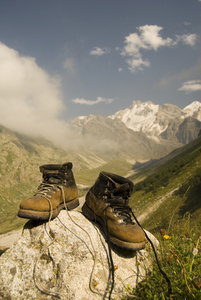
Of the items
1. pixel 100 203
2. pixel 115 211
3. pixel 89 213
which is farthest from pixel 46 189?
pixel 115 211

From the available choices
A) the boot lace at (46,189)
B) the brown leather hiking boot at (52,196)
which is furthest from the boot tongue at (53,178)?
the boot lace at (46,189)

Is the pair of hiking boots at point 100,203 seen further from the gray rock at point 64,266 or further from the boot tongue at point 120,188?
the gray rock at point 64,266

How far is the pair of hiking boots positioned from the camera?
433cm

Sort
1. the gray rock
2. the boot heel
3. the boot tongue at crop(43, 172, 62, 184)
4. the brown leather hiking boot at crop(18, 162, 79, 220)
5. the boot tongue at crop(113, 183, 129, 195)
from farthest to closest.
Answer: the boot tongue at crop(43, 172, 62, 184) → the boot heel → the boot tongue at crop(113, 183, 129, 195) → the brown leather hiking boot at crop(18, 162, 79, 220) → the gray rock

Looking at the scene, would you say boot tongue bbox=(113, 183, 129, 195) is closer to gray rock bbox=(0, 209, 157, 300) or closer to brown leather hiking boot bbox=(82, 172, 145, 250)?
brown leather hiking boot bbox=(82, 172, 145, 250)

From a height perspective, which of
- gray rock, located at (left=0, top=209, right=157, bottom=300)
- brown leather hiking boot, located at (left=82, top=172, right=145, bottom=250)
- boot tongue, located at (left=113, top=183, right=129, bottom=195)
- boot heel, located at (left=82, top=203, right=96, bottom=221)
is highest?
boot tongue, located at (left=113, top=183, right=129, bottom=195)

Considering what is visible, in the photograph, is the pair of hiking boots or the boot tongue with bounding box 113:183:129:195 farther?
the boot tongue with bounding box 113:183:129:195

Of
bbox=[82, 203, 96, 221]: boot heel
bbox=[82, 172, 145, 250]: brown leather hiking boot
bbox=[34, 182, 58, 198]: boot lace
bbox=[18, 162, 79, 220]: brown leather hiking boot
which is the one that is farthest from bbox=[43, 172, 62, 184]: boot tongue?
bbox=[82, 203, 96, 221]: boot heel

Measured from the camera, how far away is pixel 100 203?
5.08 meters

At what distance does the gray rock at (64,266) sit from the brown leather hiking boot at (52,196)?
0.39 meters

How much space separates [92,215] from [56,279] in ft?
6.11

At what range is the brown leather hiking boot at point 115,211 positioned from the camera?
4.25 meters

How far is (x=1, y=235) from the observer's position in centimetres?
10719

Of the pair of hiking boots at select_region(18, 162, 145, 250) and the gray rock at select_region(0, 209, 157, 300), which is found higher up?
the pair of hiking boots at select_region(18, 162, 145, 250)
